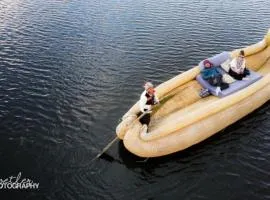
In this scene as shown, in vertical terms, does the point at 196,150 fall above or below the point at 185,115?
below

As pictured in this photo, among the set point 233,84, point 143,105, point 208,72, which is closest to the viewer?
point 143,105

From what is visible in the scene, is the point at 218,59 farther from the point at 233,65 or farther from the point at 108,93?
the point at 108,93

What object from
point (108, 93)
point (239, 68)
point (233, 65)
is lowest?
point (108, 93)

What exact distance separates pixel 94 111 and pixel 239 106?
7.71 metres

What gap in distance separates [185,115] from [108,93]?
6.32m

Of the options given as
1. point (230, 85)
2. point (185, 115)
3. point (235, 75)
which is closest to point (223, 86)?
point (230, 85)

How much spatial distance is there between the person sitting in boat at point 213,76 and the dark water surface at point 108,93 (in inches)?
87.6

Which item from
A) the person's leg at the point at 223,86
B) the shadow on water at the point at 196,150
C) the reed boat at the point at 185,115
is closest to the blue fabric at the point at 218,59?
the reed boat at the point at 185,115

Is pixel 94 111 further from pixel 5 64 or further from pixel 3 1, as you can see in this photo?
pixel 3 1

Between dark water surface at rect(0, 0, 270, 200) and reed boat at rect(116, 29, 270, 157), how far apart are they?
0.65 metres

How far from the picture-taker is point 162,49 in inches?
1090

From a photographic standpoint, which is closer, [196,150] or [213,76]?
[196,150]

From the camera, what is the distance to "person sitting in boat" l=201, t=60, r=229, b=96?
1956cm

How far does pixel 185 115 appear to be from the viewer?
55.5ft
